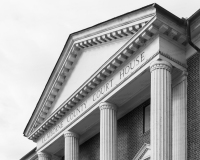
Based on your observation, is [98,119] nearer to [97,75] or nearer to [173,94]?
[97,75]

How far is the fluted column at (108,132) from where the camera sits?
31391 millimetres

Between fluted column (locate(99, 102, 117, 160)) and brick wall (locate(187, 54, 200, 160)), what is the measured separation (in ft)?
16.4

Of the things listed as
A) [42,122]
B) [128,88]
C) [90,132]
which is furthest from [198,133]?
[42,122]

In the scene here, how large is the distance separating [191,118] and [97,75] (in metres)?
6.32

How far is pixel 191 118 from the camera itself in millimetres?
27953

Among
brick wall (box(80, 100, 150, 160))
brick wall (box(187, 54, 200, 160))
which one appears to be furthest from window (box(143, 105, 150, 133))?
brick wall (box(187, 54, 200, 160))

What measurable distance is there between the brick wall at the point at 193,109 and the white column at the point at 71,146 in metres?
9.86

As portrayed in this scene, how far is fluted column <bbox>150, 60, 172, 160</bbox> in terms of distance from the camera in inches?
1048

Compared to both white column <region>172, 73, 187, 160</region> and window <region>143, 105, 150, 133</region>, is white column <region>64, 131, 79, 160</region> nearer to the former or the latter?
window <region>143, 105, 150, 133</region>

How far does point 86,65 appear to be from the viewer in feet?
115

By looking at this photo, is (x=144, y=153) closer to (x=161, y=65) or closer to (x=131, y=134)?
(x=131, y=134)

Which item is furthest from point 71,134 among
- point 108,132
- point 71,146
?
point 108,132

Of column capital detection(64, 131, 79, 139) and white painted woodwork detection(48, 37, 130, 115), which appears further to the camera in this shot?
column capital detection(64, 131, 79, 139)

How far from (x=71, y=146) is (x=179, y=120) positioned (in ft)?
32.0
